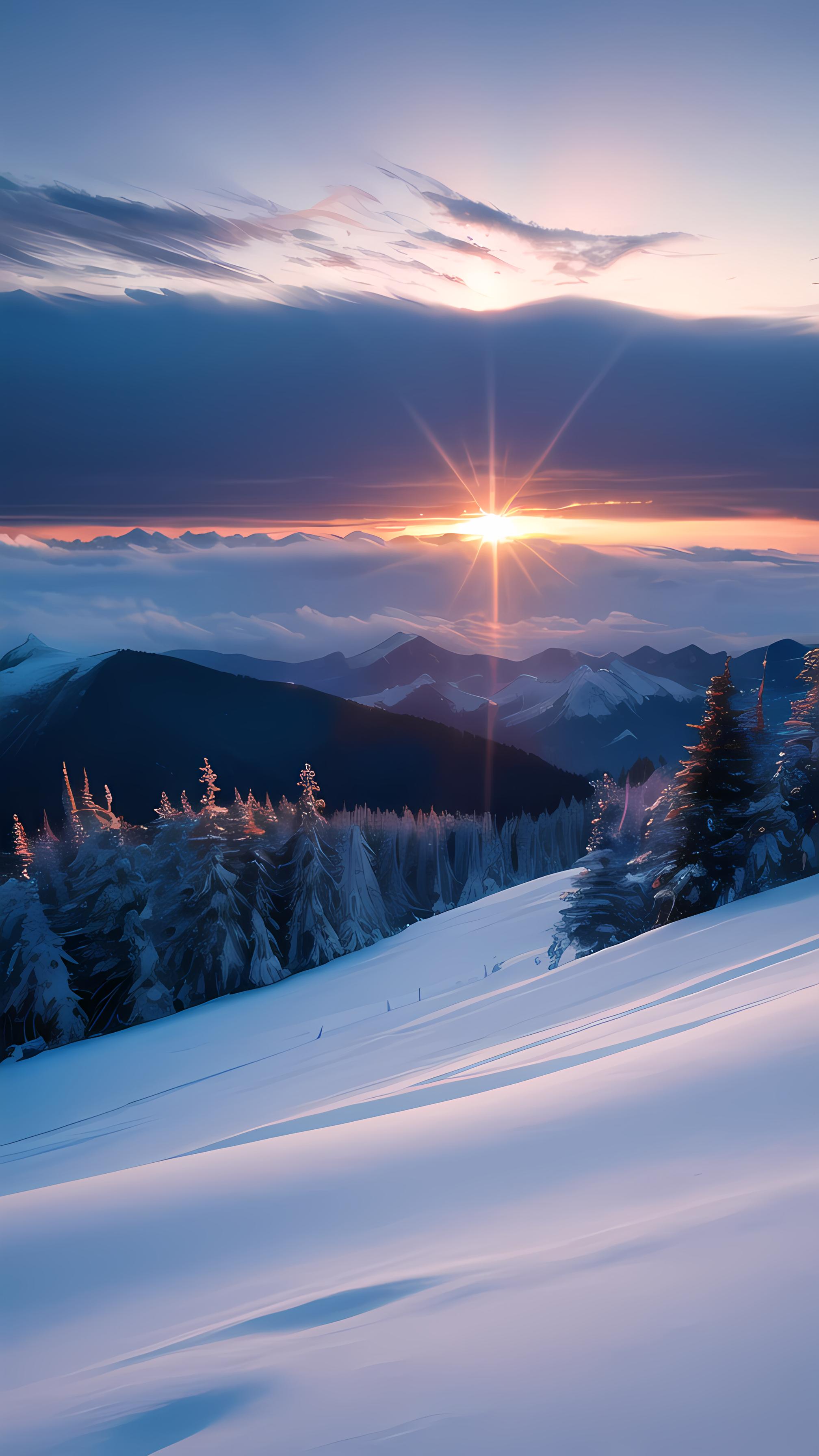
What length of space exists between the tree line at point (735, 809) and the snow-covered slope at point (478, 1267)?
308 inches

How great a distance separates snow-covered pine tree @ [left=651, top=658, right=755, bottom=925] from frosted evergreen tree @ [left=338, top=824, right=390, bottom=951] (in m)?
19.8

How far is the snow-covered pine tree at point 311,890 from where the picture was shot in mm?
32969

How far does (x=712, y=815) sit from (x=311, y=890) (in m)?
21.2

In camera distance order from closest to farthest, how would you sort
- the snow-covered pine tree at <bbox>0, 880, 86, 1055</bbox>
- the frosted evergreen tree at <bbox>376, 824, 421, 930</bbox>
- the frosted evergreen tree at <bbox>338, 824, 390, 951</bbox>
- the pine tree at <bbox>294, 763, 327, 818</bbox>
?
1. the snow-covered pine tree at <bbox>0, 880, 86, 1055</bbox>
2. the pine tree at <bbox>294, 763, 327, 818</bbox>
3. the frosted evergreen tree at <bbox>338, 824, 390, 951</bbox>
4. the frosted evergreen tree at <bbox>376, 824, 421, 930</bbox>

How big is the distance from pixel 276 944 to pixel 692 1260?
31.2 metres

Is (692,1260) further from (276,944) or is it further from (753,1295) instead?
(276,944)

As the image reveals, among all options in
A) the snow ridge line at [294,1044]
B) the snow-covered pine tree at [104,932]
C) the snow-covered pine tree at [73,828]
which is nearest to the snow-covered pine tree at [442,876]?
the snow-covered pine tree at [104,932]

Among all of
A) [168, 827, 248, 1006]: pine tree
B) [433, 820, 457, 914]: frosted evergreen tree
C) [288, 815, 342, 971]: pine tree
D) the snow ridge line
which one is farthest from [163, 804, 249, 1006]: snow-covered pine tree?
[433, 820, 457, 914]: frosted evergreen tree

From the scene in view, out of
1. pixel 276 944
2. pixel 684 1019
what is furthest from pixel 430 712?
pixel 684 1019

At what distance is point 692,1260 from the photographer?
2.67 meters

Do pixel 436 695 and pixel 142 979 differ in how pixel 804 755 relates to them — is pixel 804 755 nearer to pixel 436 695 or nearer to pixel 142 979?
pixel 142 979

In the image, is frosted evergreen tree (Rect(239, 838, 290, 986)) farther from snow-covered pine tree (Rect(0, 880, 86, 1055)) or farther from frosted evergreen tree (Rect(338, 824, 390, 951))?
snow-covered pine tree (Rect(0, 880, 86, 1055))

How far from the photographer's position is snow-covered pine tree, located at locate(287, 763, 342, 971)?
33.0 metres

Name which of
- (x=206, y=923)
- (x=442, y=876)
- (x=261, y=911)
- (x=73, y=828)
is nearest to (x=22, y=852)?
(x=73, y=828)
